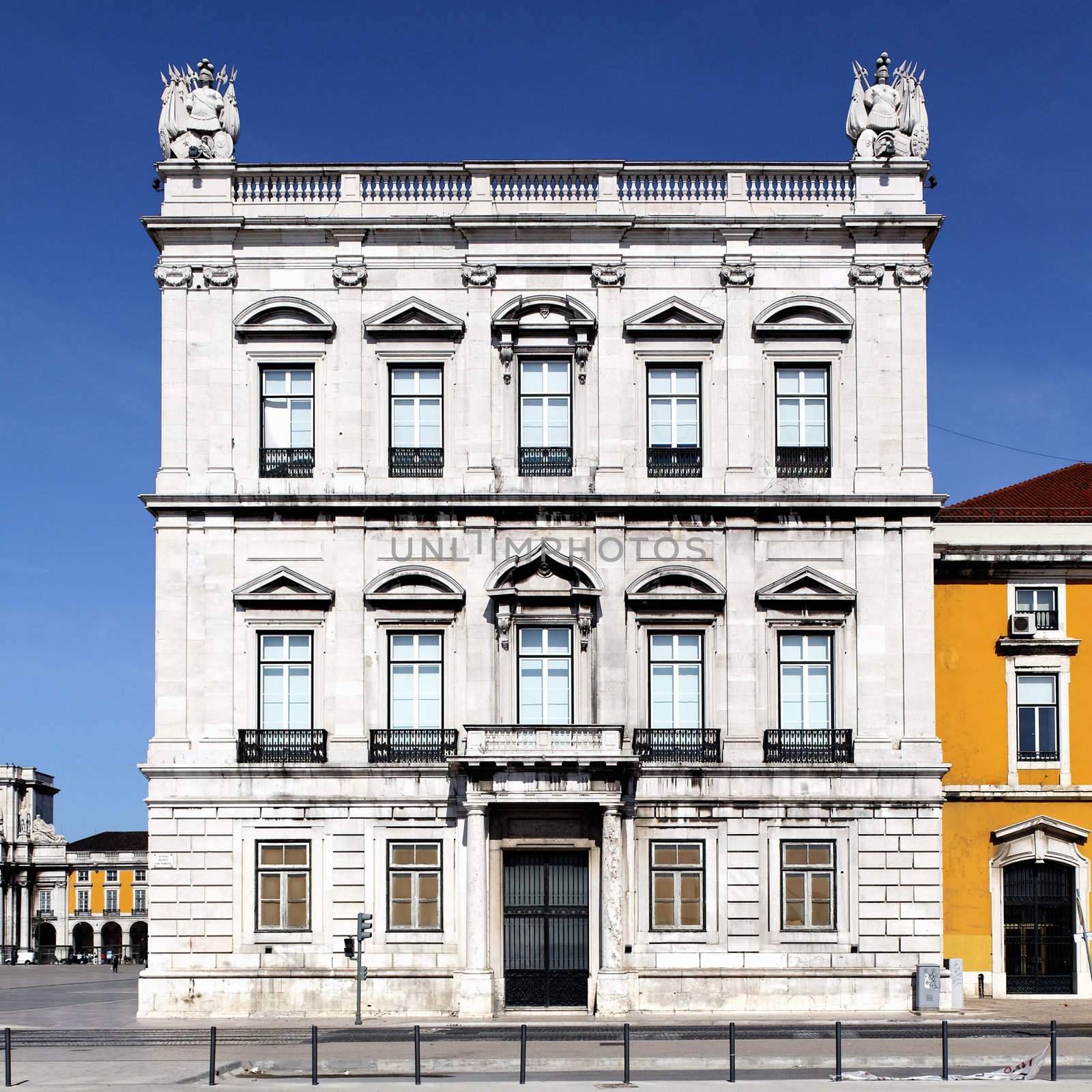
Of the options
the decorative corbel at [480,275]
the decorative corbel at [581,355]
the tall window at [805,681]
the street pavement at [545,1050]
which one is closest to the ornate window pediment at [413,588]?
the decorative corbel at [581,355]

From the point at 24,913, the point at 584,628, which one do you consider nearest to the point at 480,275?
the point at 584,628

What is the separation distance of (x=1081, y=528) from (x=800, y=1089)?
22006 millimetres

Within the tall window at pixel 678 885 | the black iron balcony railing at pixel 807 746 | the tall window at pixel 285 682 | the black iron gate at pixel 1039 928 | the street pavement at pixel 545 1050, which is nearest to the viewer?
the street pavement at pixel 545 1050

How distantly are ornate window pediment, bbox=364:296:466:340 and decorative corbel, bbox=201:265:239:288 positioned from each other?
3.31 metres

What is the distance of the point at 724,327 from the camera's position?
134ft

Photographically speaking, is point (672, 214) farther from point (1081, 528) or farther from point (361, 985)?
point (361, 985)

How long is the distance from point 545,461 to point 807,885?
1144cm

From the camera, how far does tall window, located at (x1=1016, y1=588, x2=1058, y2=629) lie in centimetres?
4291

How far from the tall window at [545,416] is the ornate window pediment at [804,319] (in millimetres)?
4780

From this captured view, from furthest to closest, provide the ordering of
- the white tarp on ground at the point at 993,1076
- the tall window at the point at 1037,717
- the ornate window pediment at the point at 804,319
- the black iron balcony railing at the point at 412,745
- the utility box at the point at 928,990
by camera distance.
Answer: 1. the tall window at the point at 1037,717
2. the ornate window pediment at the point at 804,319
3. the black iron balcony railing at the point at 412,745
4. the utility box at the point at 928,990
5. the white tarp on ground at the point at 993,1076

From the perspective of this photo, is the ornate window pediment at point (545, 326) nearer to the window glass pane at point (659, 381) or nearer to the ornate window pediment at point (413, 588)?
the window glass pane at point (659, 381)

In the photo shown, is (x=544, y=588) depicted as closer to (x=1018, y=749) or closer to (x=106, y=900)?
(x=1018, y=749)

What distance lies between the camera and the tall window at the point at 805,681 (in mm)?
40062

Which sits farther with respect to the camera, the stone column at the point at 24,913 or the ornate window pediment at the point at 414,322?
the stone column at the point at 24,913
